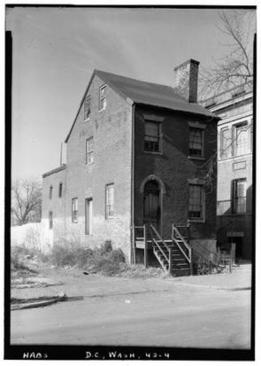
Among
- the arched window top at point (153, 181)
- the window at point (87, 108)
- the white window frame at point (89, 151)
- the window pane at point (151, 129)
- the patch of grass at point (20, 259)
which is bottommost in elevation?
the patch of grass at point (20, 259)

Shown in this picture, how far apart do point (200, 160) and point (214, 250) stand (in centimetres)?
422

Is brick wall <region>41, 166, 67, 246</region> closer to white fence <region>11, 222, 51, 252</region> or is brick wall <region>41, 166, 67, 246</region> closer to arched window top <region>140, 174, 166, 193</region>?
white fence <region>11, 222, 51, 252</region>

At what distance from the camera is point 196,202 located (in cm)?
1797

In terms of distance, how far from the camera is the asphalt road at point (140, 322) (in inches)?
270

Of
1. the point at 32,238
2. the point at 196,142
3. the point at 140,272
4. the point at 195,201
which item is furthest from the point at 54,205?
the point at 140,272

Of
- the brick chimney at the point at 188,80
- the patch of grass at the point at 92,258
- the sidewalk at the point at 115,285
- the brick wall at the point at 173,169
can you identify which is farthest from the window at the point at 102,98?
the sidewalk at the point at 115,285

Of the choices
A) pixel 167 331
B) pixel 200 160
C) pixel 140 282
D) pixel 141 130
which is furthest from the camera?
pixel 200 160

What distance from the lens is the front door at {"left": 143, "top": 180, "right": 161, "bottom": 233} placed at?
55.3ft

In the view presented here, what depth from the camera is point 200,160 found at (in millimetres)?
18281

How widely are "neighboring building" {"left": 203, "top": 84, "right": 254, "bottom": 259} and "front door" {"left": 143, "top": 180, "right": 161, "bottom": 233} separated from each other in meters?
5.71

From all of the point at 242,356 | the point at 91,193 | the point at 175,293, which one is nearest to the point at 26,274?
the point at 175,293

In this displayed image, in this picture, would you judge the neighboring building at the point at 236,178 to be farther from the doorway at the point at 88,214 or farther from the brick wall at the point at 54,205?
the brick wall at the point at 54,205

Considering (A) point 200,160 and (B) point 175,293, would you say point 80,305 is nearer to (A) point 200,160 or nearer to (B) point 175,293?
(B) point 175,293

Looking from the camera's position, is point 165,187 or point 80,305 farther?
point 165,187
